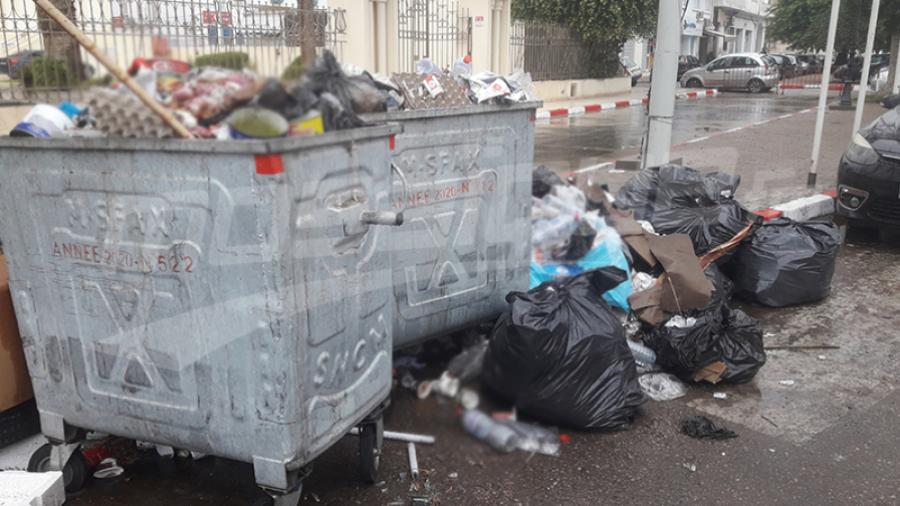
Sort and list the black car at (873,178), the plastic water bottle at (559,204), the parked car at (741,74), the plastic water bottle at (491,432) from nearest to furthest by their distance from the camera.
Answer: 1. the plastic water bottle at (491,432)
2. the plastic water bottle at (559,204)
3. the black car at (873,178)
4. the parked car at (741,74)

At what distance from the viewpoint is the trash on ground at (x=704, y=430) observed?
3.29 m

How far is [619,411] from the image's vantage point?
3.28 metres

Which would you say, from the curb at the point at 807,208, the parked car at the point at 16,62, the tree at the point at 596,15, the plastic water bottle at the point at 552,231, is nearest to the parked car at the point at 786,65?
the tree at the point at 596,15

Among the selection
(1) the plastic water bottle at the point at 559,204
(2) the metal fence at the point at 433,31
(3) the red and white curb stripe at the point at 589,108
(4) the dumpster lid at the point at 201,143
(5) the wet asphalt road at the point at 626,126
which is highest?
(2) the metal fence at the point at 433,31

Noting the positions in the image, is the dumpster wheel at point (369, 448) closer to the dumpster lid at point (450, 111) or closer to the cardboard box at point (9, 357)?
the dumpster lid at point (450, 111)

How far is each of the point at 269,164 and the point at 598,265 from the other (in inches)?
102

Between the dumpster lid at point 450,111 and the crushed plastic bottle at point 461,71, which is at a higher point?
the crushed plastic bottle at point 461,71

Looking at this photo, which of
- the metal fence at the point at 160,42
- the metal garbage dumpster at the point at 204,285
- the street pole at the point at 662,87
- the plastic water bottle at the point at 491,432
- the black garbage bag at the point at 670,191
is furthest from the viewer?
the street pole at the point at 662,87

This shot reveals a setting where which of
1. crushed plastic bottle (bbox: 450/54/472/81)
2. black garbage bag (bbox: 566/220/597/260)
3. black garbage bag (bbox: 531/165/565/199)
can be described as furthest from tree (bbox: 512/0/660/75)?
crushed plastic bottle (bbox: 450/54/472/81)

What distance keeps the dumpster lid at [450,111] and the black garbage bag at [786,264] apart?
2.09m

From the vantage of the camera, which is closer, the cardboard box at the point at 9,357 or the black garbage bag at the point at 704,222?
the cardboard box at the point at 9,357

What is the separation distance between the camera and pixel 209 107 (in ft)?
6.97

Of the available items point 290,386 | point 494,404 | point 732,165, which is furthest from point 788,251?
point 732,165

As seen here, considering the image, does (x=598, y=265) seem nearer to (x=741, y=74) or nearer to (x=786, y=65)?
(x=741, y=74)
